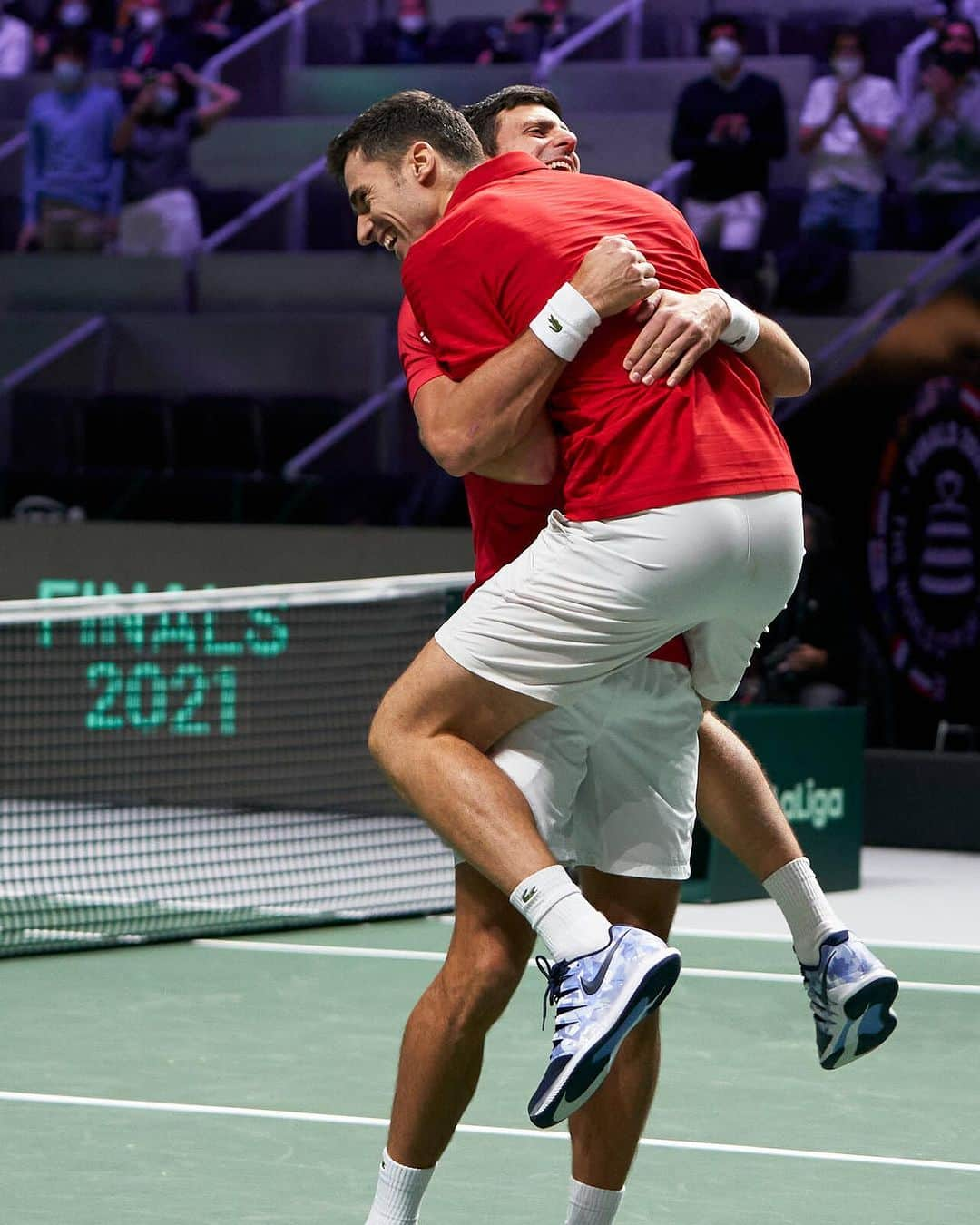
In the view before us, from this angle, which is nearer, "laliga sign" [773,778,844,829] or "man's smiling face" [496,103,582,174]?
"man's smiling face" [496,103,582,174]

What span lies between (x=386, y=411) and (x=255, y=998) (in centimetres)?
604

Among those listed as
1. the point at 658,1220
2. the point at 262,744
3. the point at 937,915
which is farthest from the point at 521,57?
the point at 658,1220

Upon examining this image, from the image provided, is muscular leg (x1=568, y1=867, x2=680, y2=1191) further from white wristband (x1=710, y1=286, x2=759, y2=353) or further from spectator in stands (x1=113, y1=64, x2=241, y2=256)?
spectator in stands (x1=113, y1=64, x2=241, y2=256)

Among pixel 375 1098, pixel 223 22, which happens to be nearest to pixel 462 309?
pixel 375 1098

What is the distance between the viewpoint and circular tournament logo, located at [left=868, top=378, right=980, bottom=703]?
11250mm

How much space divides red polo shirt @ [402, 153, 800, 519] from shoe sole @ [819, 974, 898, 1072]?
0.84 meters

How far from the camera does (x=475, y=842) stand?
3744 mm

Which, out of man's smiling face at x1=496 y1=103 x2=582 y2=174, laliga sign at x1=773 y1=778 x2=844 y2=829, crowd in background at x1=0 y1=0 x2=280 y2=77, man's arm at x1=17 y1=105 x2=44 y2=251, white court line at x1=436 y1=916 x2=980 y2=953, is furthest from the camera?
crowd in background at x1=0 y1=0 x2=280 y2=77

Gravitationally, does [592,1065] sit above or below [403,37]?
above

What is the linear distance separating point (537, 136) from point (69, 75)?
10931 millimetres

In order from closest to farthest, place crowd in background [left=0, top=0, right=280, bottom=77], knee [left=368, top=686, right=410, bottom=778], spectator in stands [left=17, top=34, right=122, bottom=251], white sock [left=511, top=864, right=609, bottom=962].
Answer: white sock [left=511, top=864, right=609, bottom=962], knee [left=368, top=686, right=410, bottom=778], spectator in stands [left=17, top=34, right=122, bottom=251], crowd in background [left=0, top=0, right=280, bottom=77]

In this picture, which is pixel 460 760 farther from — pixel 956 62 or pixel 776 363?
pixel 956 62

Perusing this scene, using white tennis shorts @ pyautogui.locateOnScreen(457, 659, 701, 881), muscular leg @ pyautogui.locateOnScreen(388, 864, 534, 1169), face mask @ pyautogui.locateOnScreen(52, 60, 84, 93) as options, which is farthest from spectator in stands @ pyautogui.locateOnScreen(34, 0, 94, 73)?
muscular leg @ pyautogui.locateOnScreen(388, 864, 534, 1169)

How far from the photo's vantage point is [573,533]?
3.76 meters
